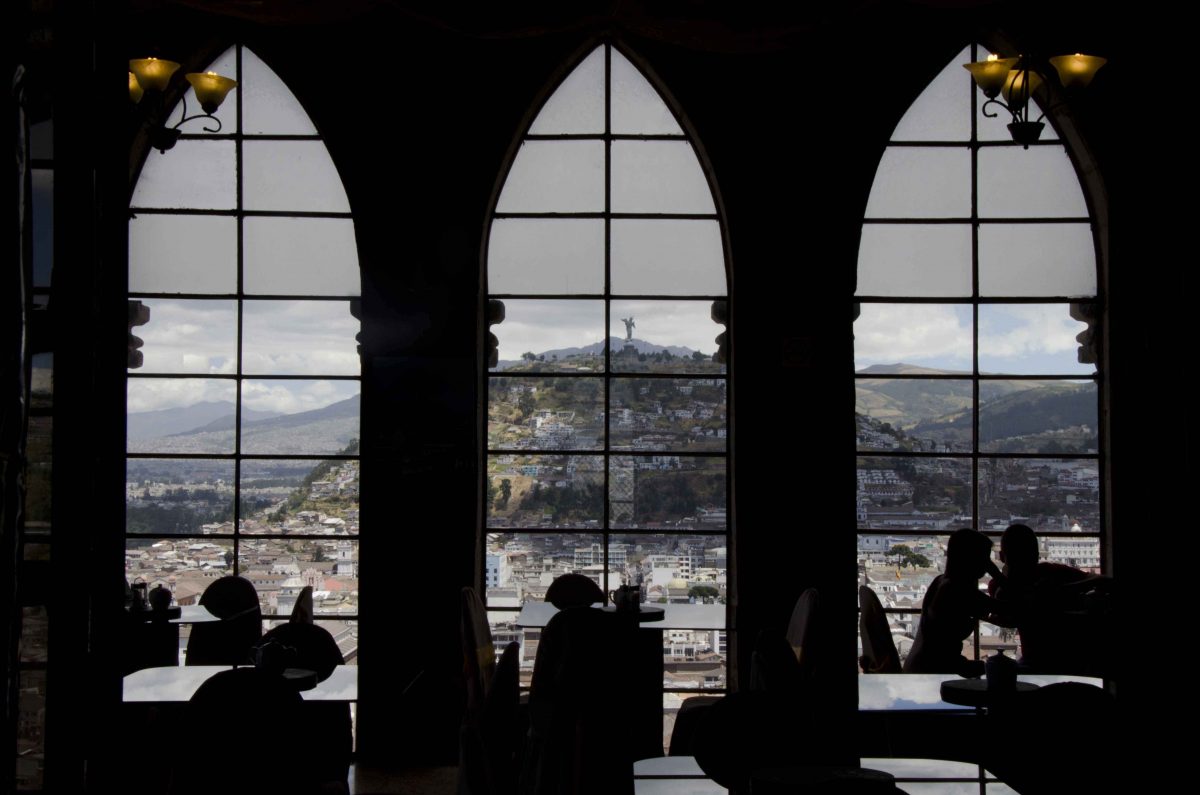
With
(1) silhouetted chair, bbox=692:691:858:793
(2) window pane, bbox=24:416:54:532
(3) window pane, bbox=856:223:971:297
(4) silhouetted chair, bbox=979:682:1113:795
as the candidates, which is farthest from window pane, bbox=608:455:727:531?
(2) window pane, bbox=24:416:54:532

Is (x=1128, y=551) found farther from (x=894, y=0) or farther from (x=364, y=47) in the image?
(x=364, y=47)

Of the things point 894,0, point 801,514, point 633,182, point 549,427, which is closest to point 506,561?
point 549,427

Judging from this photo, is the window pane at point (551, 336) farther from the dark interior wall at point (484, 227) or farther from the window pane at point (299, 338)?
the window pane at point (299, 338)

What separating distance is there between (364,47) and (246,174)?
1083 millimetres

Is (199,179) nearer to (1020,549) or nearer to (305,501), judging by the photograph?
(305,501)

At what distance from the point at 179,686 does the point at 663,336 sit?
3.53m

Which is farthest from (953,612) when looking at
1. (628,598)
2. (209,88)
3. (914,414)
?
(209,88)

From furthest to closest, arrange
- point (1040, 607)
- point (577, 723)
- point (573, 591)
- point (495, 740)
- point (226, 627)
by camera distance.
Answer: point (573, 591) → point (226, 627) → point (1040, 607) → point (495, 740) → point (577, 723)

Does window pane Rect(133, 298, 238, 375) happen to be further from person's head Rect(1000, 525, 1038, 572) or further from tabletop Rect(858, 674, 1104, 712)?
person's head Rect(1000, 525, 1038, 572)

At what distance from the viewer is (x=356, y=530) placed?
6.93 metres

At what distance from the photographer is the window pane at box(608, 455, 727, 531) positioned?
697 centimetres

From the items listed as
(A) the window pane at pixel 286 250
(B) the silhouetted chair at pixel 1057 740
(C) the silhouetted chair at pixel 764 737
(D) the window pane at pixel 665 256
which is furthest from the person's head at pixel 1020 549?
(A) the window pane at pixel 286 250

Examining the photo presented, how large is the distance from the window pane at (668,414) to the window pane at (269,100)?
8.23 feet

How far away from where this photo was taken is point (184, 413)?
6957 millimetres
